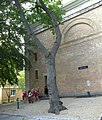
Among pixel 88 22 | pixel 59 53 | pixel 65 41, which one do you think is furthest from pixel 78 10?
pixel 59 53

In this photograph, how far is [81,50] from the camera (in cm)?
2564

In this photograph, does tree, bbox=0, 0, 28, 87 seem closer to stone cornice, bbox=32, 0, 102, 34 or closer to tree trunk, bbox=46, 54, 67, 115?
stone cornice, bbox=32, 0, 102, 34

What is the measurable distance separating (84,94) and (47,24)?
26.7 feet

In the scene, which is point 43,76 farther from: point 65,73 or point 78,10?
point 78,10

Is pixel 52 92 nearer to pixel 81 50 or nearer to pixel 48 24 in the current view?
pixel 48 24

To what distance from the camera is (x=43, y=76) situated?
100ft

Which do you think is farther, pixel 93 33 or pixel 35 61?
pixel 35 61

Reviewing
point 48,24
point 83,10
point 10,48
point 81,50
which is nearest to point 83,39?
point 81,50

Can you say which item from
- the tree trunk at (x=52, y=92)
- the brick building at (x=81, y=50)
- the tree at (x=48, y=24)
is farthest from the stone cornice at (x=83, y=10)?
the tree trunk at (x=52, y=92)

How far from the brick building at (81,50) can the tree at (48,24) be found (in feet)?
15.2

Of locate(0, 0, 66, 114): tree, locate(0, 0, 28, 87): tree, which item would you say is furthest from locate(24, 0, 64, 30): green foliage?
locate(0, 0, 28, 87): tree

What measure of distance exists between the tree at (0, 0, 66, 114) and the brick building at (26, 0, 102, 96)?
15.2 feet

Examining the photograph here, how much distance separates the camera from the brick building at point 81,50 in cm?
2403

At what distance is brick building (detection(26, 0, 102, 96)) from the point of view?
78.8ft
